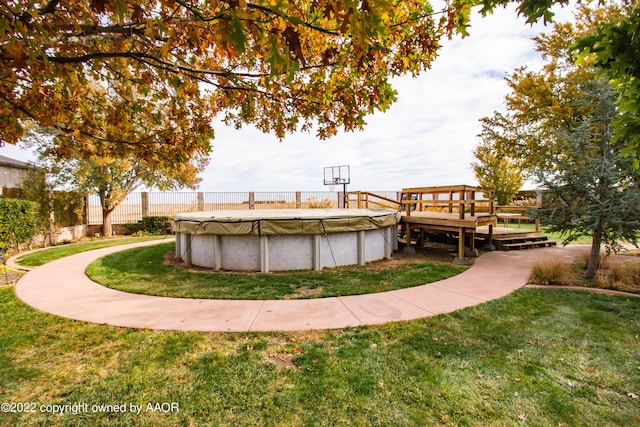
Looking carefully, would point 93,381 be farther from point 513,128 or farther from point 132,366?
point 513,128

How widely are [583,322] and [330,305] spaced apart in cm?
341

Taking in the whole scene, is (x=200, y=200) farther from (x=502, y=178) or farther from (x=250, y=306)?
(x=502, y=178)

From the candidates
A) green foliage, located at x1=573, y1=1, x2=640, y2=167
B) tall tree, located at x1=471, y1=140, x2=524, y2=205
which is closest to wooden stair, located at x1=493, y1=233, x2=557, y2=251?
green foliage, located at x1=573, y1=1, x2=640, y2=167

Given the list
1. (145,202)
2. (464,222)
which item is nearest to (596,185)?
(464,222)

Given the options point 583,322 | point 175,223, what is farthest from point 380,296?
point 175,223

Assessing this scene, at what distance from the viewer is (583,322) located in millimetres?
3801

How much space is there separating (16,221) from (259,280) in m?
9.54

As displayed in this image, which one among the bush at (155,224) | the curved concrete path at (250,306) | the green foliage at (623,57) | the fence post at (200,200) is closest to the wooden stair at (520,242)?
the curved concrete path at (250,306)

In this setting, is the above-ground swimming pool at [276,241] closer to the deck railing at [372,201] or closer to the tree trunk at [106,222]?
the deck railing at [372,201]

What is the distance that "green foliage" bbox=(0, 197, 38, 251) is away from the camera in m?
8.91

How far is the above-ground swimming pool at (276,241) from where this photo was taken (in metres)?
6.46

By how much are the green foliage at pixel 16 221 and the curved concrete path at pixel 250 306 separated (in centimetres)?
472

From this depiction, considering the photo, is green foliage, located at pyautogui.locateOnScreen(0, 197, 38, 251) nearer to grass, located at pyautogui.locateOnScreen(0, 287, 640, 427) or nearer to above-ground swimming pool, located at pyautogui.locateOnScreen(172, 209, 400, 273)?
above-ground swimming pool, located at pyautogui.locateOnScreen(172, 209, 400, 273)

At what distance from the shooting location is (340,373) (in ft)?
8.71
